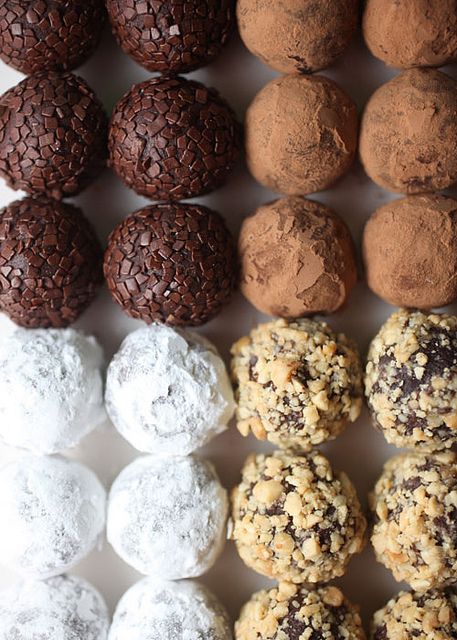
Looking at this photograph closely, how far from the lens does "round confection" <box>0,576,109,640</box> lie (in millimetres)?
1301

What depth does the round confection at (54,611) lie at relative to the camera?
1301 millimetres

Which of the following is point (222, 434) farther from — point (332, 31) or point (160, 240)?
point (332, 31)

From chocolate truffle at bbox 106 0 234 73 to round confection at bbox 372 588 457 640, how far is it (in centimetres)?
91

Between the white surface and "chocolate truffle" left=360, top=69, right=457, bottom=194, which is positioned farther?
the white surface

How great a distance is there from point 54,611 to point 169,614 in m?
0.18

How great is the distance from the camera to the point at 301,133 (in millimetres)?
1282

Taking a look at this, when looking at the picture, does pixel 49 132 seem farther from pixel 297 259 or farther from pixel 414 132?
pixel 414 132

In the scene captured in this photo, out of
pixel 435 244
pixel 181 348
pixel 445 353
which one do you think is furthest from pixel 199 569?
pixel 435 244

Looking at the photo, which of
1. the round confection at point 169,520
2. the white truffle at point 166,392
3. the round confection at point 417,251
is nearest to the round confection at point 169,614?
the round confection at point 169,520

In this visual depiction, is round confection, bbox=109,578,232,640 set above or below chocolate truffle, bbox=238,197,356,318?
below

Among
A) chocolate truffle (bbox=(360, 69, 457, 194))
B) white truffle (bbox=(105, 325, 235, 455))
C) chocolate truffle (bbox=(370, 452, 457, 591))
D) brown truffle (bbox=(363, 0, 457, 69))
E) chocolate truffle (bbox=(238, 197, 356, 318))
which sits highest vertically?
brown truffle (bbox=(363, 0, 457, 69))

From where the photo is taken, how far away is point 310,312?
1.33 m

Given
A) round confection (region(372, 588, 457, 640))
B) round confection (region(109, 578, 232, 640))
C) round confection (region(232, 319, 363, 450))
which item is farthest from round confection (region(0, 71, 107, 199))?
round confection (region(372, 588, 457, 640))

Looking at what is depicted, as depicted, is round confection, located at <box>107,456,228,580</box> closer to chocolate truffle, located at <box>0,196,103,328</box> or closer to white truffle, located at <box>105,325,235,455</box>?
white truffle, located at <box>105,325,235,455</box>
